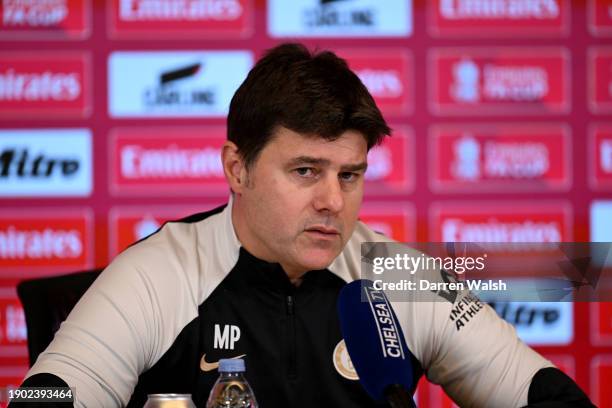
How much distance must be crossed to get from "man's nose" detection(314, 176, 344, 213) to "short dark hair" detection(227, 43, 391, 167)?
8 cm

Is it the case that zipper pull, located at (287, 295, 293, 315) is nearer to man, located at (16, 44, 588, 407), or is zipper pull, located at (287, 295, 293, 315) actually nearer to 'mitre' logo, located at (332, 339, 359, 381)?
man, located at (16, 44, 588, 407)

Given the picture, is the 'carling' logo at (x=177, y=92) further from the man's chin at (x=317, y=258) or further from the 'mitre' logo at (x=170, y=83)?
the man's chin at (x=317, y=258)

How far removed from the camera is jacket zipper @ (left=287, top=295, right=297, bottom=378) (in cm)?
160

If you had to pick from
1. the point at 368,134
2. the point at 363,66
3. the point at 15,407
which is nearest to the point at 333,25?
the point at 363,66

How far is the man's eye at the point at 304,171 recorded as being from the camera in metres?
1.55

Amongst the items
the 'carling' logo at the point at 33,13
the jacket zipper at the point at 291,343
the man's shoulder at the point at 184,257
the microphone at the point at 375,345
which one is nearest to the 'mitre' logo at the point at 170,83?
the 'carling' logo at the point at 33,13

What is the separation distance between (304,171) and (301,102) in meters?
0.12

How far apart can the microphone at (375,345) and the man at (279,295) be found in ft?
0.52

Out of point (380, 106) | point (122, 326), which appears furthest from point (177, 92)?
point (122, 326)

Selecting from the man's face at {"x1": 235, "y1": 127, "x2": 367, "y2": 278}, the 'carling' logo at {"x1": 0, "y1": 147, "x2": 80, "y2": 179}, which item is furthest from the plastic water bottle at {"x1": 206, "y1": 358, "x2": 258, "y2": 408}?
the 'carling' logo at {"x1": 0, "y1": 147, "x2": 80, "y2": 179}

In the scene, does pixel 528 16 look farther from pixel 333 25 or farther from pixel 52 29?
pixel 52 29

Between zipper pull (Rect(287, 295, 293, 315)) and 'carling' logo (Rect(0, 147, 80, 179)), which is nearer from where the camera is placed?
zipper pull (Rect(287, 295, 293, 315))

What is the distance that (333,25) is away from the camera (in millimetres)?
2949

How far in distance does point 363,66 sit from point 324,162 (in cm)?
149
